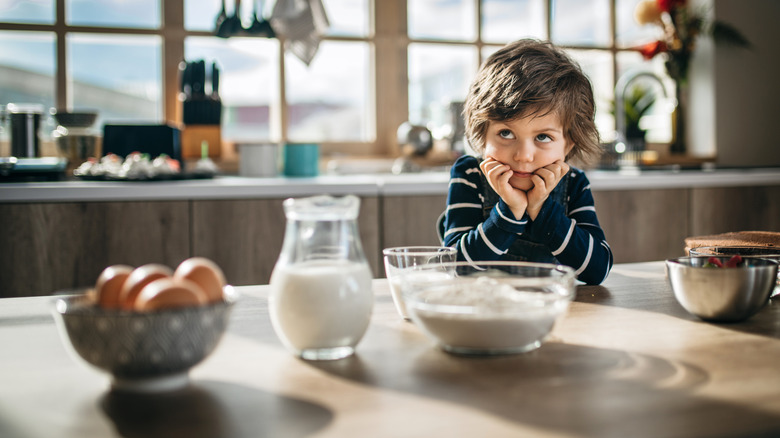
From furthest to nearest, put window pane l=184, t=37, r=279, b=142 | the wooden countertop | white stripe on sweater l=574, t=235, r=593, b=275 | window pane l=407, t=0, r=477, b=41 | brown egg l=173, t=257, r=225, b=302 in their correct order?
window pane l=407, t=0, r=477, b=41 < window pane l=184, t=37, r=279, b=142 < white stripe on sweater l=574, t=235, r=593, b=275 < brown egg l=173, t=257, r=225, b=302 < the wooden countertop

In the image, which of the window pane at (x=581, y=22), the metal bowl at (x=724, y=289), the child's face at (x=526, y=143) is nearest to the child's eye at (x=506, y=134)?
the child's face at (x=526, y=143)

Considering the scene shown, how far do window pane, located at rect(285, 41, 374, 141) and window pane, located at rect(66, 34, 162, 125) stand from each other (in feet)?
1.87

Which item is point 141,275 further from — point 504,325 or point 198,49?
point 198,49

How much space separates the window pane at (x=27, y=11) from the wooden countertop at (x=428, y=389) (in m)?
2.43

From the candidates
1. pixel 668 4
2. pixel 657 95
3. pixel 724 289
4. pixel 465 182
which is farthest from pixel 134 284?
pixel 657 95

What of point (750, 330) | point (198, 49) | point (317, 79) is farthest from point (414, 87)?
point (750, 330)

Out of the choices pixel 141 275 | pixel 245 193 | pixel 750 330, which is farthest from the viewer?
pixel 245 193

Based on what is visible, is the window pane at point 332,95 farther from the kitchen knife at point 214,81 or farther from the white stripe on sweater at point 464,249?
the white stripe on sweater at point 464,249

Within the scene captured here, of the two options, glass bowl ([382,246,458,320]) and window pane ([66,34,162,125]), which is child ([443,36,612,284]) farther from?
window pane ([66,34,162,125])

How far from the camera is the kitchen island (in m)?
2.14

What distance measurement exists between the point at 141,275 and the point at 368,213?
180 cm

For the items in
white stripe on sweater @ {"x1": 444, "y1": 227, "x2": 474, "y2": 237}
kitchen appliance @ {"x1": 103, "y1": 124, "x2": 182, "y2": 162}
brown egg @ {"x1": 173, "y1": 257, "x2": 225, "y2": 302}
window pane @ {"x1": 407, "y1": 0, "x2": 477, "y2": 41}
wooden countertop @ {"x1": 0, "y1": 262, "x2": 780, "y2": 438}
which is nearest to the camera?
wooden countertop @ {"x1": 0, "y1": 262, "x2": 780, "y2": 438}

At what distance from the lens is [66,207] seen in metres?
2.16

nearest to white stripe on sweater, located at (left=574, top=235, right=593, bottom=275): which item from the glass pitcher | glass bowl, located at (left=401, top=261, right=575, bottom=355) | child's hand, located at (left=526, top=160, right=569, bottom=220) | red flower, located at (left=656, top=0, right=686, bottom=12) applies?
child's hand, located at (left=526, top=160, right=569, bottom=220)
